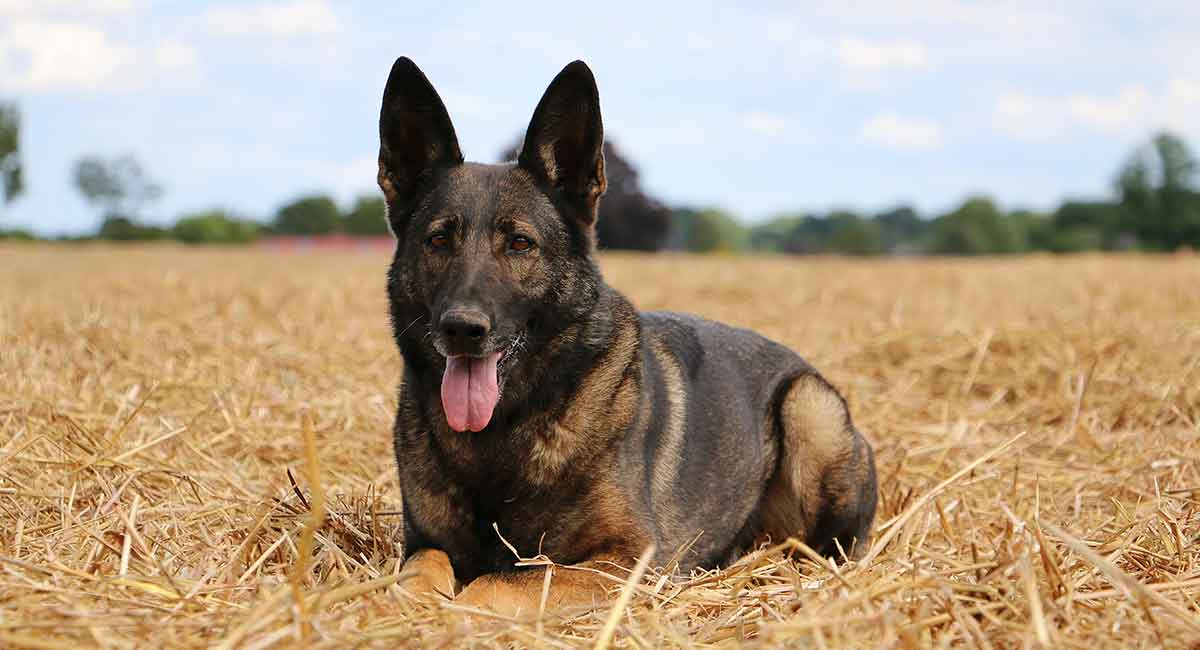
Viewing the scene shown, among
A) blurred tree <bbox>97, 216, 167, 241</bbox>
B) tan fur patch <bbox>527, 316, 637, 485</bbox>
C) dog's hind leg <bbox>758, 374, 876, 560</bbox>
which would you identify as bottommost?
dog's hind leg <bbox>758, 374, 876, 560</bbox>

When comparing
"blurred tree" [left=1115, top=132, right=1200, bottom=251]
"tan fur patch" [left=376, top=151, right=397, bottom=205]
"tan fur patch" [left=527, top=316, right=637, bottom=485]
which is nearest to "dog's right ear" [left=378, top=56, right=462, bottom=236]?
"tan fur patch" [left=376, top=151, right=397, bottom=205]

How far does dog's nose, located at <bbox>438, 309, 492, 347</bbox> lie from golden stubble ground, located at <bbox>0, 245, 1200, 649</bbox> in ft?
2.04

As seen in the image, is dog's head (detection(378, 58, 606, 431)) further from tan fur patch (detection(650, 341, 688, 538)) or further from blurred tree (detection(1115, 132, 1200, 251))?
blurred tree (detection(1115, 132, 1200, 251))

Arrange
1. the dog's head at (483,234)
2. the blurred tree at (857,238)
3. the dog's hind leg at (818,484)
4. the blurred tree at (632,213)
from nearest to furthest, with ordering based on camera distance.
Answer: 1. the dog's head at (483,234)
2. the dog's hind leg at (818,484)
3. the blurred tree at (632,213)
4. the blurred tree at (857,238)

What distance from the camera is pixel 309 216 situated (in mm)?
77312

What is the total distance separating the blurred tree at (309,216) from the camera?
7519cm

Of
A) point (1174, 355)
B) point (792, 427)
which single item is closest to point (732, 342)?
point (792, 427)

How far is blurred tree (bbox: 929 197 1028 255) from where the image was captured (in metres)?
95.4

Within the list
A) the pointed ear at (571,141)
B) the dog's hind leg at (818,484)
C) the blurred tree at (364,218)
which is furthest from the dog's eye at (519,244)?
the blurred tree at (364,218)

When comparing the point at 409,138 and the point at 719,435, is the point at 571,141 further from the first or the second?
the point at 719,435

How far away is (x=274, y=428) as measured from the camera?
239 inches

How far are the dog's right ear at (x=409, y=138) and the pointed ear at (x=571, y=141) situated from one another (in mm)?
363

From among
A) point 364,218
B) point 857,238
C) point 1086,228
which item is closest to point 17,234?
point 364,218

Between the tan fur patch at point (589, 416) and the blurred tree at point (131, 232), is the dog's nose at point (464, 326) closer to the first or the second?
the tan fur patch at point (589, 416)
